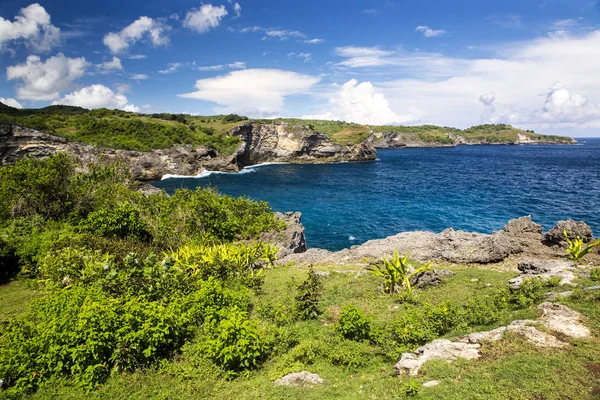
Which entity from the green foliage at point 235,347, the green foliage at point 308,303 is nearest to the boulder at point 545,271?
the green foliage at point 308,303

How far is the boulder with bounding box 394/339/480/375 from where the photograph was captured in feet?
27.4

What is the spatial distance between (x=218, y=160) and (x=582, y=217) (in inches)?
2995

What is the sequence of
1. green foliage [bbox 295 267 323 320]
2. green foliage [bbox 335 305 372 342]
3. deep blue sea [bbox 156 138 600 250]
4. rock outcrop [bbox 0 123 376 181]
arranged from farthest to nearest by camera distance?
rock outcrop [bbox 0 123 376 181] < deep blue sea [bbox 156 138 600 250] < green foliage [bbox 295 267 323 320] < green foliage [bbox 335 305 372 342]

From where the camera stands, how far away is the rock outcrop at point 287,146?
10269cm

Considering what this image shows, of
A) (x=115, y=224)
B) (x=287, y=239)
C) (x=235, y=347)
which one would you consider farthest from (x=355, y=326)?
(x=115, y=224)

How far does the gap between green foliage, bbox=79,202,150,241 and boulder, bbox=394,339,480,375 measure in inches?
737

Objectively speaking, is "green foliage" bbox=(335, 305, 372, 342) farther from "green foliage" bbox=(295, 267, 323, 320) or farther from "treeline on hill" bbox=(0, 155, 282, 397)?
"treeline on hill" bbox=(0, 155, 282, 397)

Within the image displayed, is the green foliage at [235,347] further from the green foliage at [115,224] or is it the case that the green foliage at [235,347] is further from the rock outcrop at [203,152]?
the rock outcrop at [203,152]

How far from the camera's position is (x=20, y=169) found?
2186 cm

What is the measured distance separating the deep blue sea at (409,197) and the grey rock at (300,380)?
24060mm

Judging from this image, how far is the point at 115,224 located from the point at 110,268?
7163 millimetres

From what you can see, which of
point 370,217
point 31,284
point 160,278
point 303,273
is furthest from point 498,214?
point 31,284

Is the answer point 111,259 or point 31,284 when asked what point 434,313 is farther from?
point 31,284

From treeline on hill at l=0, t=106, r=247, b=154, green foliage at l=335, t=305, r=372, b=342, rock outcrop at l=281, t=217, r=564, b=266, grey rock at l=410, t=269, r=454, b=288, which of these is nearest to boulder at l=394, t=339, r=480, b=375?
green foliage at l=335, t=305, r=372, b=342
